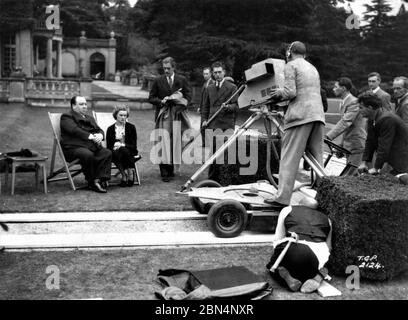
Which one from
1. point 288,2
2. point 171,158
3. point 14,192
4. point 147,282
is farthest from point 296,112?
point 288,2

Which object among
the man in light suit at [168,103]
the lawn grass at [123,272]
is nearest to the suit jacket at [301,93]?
the lawn grass at [123,272]

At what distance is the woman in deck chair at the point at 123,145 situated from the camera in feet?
32.8

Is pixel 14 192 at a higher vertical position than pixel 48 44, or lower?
lower

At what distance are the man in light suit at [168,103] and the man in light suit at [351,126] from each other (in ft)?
10.4

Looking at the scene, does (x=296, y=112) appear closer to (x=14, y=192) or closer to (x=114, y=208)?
(x=114, y=208)

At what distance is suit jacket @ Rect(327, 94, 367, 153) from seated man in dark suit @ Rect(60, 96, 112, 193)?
417cm

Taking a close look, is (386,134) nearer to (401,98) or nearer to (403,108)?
(403,108)

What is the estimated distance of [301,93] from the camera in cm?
708

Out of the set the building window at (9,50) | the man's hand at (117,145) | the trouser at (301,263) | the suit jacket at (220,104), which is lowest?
the trouser at (301,263)

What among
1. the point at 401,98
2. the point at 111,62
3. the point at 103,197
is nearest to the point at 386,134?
the point at 401,98

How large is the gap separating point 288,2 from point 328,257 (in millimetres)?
24437

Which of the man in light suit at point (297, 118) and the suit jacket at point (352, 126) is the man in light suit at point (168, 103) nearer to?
the suit jacket at point (352, 126)

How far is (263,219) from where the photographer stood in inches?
286

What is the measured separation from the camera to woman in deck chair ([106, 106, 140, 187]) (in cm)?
998
